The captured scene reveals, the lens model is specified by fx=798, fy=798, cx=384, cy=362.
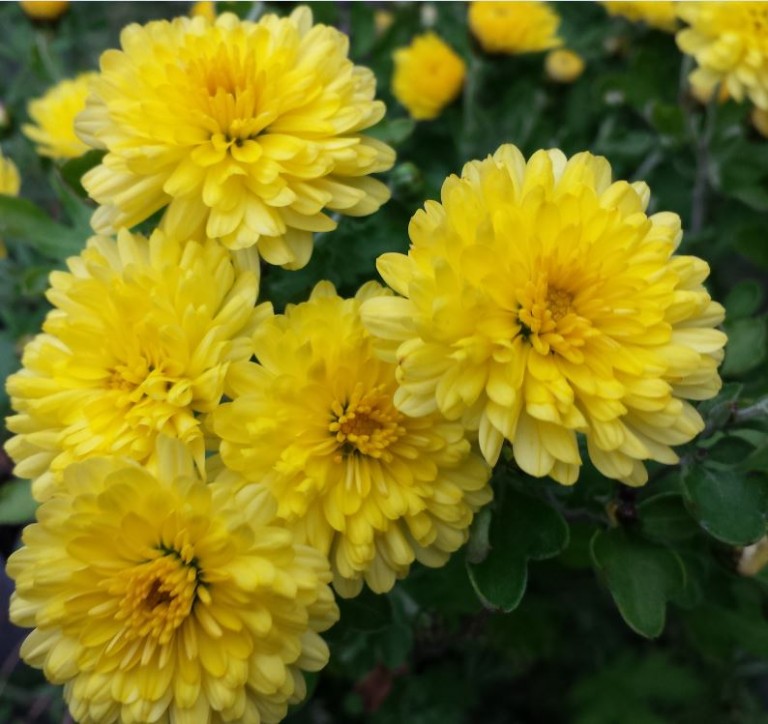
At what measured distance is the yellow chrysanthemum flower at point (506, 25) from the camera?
4.10 ft

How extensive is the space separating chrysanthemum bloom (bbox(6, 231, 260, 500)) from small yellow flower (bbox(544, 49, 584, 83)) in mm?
875

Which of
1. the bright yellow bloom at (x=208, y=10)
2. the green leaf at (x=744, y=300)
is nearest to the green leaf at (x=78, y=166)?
the bright yellow bloom at (x=208, y=10)

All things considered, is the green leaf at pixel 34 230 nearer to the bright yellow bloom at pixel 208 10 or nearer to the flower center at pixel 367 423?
the bright yellow bloom at pixel 208 10

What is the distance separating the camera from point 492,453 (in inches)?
23.2

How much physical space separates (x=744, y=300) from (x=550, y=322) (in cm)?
53

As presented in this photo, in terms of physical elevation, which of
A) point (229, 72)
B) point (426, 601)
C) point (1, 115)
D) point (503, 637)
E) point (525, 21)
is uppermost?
point (229, 72)

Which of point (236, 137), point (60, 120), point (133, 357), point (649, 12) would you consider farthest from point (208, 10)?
point (649, 12)

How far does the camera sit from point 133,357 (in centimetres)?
69

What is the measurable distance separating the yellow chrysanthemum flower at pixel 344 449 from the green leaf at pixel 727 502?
0.20m

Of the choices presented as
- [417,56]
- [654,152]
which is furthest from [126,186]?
[654,152]

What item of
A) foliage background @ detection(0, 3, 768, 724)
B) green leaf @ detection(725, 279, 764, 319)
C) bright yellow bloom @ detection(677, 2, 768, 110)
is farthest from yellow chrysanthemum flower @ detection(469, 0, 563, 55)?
green leaf @ detection(725, 279, 764, 319)

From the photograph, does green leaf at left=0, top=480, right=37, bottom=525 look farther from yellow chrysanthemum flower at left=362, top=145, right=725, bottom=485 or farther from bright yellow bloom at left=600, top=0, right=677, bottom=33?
bright yellow bloom at left=600, top=0, right=677, bottom=33

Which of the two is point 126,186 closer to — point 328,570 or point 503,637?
point 328,570

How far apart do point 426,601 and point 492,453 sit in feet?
1.54
